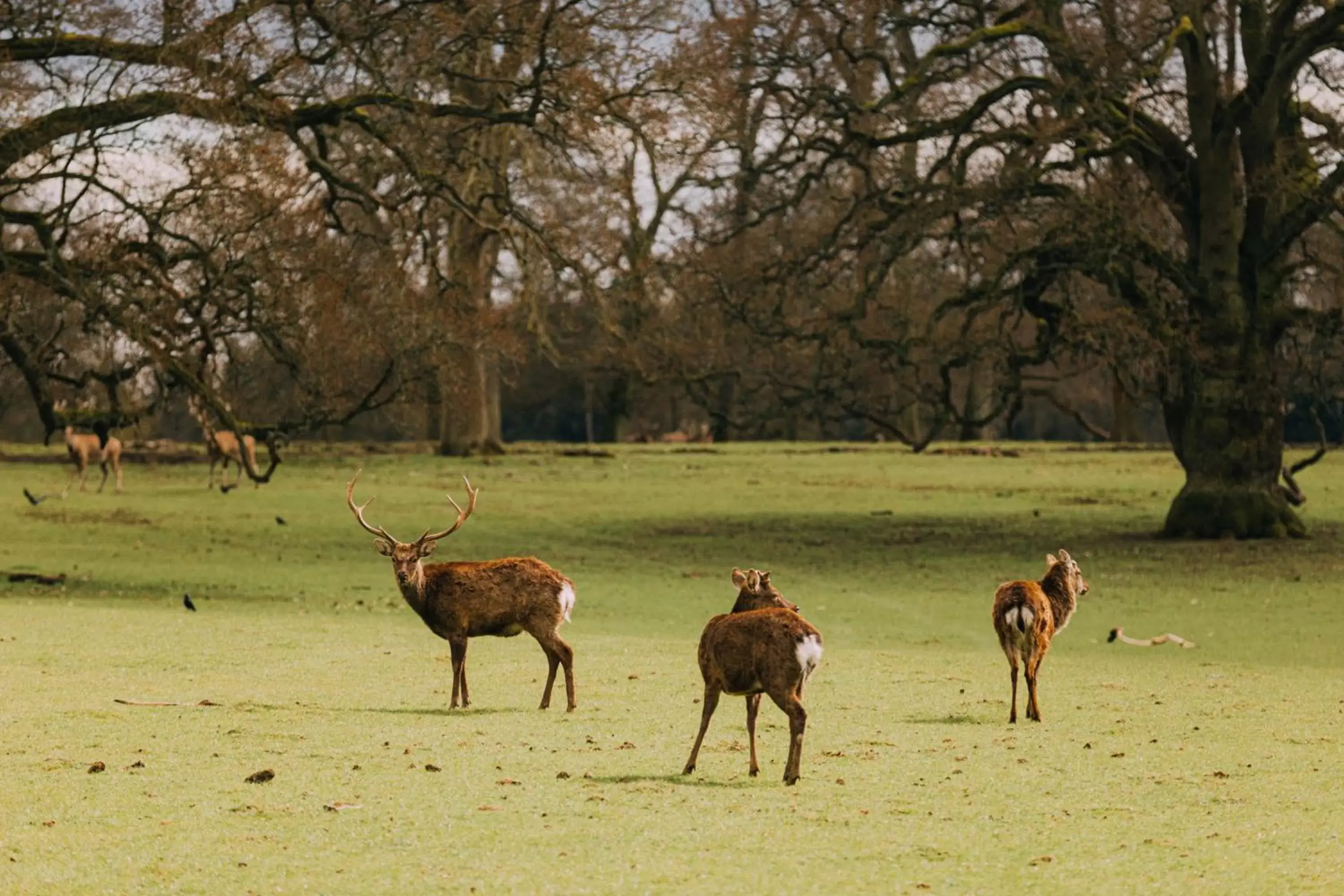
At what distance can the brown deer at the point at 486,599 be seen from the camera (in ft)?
41.7

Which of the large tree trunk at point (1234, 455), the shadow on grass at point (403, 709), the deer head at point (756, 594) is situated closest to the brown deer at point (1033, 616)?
the deer head at point (756, 594)

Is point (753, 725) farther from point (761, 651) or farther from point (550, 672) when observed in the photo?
point (550, 672)

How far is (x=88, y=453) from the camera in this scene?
40.1m

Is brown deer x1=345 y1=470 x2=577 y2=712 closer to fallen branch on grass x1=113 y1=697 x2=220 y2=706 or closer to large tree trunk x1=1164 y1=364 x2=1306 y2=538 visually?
fallen branch on grass x1=113 y1=697 x2=220 y2=706

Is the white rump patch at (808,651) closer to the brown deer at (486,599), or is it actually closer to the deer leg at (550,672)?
the brown deer at (486,599)

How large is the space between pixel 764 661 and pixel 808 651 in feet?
0.75

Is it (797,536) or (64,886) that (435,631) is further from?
(797,536)

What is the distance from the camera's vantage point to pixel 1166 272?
2936cm

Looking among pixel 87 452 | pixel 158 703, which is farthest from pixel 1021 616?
pixel 87 452

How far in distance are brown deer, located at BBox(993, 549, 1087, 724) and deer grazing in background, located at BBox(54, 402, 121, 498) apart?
94.9ft

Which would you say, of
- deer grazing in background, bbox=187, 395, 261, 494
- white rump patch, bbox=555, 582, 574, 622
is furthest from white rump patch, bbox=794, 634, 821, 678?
deer grazing in background, bbox=187, 395, 261, 494

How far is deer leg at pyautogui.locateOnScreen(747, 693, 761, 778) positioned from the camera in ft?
32.5

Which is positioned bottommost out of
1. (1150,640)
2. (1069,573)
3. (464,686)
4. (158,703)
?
(1150,640)

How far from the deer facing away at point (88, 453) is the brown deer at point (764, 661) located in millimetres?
30774
